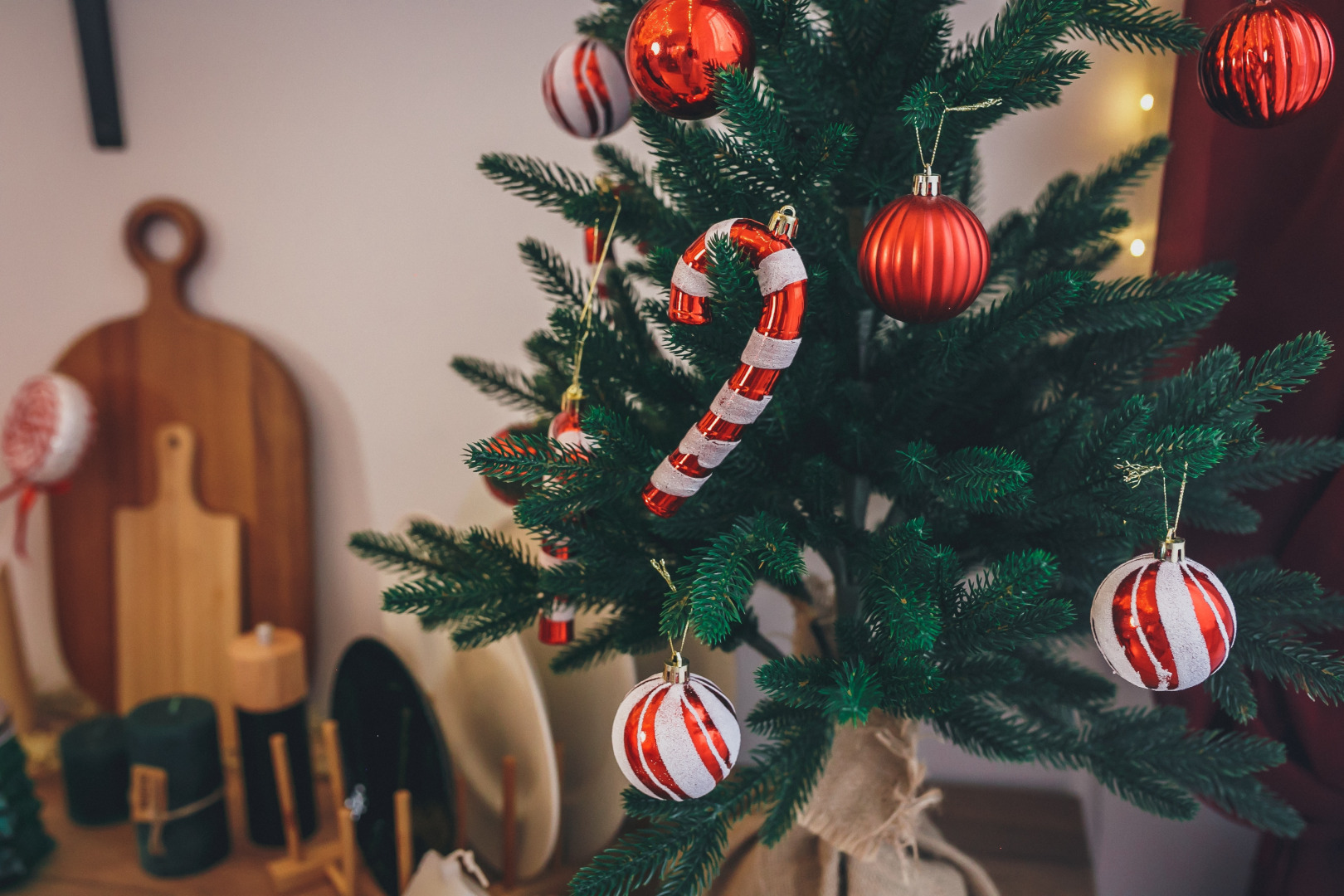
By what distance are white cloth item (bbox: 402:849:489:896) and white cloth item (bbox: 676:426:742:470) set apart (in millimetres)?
384

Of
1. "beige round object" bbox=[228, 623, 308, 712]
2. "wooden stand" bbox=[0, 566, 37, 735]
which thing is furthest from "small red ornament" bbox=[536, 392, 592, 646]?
"wooden stand" bbox=[0, 566, 37, 735]

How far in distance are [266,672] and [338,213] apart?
536mm

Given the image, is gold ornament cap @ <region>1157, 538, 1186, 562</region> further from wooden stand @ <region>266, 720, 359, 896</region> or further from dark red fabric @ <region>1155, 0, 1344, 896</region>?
wooden stand @ <region>266, 720, 359, 896</region>

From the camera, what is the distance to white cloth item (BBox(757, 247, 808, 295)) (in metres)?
0.39

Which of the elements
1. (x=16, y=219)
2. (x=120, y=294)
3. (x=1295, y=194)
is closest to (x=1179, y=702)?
(x=1295, y=194)

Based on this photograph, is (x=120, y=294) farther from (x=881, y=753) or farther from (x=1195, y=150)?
(x=1195, y=150)

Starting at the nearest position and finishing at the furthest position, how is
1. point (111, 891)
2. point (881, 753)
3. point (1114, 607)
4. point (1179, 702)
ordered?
point (1114, 607) → point (881, 753) → point (1179, 702) → point (111, 891)

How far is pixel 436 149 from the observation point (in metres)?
0.95

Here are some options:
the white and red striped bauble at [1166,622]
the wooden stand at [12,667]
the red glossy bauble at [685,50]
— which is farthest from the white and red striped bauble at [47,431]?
the white and red striped bauble at [1166,622]

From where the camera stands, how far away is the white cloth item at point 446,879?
61cm

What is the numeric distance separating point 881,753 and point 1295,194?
535 millimetres

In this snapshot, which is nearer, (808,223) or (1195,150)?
(808,223)

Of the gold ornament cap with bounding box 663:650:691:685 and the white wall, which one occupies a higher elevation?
the white wall

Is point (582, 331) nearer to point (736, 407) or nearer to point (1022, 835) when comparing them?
point (736, 407)
